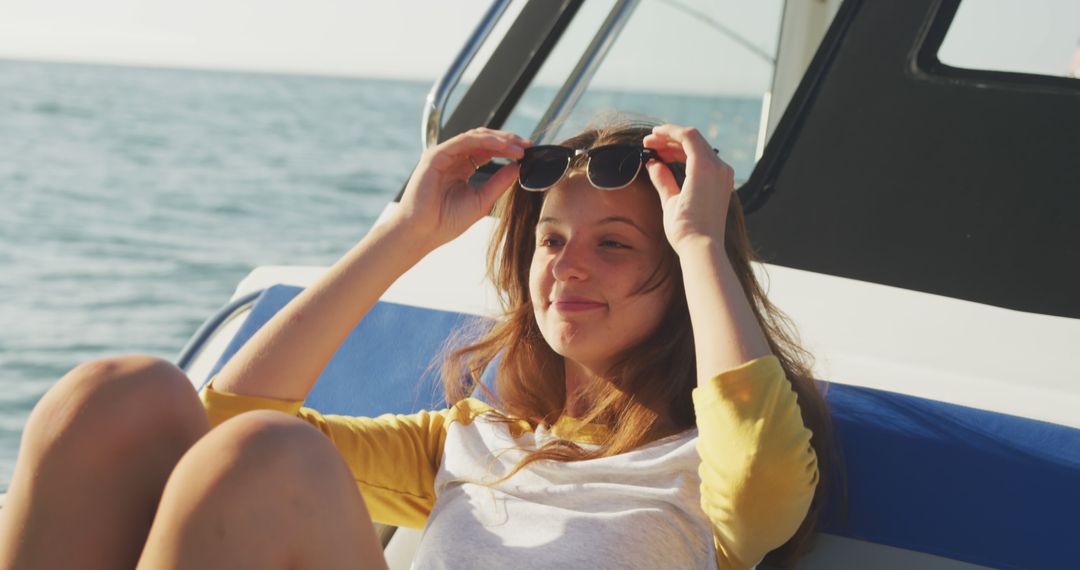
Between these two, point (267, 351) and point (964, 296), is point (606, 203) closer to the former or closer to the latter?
point (267, 351)

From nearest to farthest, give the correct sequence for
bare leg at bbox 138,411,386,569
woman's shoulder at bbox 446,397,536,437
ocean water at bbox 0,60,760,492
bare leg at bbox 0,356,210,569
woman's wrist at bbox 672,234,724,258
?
1. bare leg at bbox 138,411,386,569
2. bare leg at bbox 0,356,210,569
3. woman's wrist at bbox 672,234,724,258
4. woman's shoulder at bbox 446,397,536,437
5. ocean water at bbox 0,60,760,492

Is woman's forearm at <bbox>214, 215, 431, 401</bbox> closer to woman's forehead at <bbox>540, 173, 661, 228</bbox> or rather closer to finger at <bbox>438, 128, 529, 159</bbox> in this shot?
finger at <bbox>438, 128, 529, 159</bbox>

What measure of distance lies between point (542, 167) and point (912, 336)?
0.84 meters

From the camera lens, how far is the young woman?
1530mm

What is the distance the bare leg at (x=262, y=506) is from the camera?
4.76 feet

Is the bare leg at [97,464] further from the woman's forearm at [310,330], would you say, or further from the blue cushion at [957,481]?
the blue cushion at [957,481]

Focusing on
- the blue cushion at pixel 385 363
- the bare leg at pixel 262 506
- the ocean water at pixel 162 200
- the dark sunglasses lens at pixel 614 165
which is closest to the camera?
the bare leg at pixel 262 506

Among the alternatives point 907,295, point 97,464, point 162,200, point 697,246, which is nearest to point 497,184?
point 697,246

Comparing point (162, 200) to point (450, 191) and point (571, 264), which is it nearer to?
point (450, 191)

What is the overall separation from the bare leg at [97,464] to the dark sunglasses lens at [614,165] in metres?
0.70

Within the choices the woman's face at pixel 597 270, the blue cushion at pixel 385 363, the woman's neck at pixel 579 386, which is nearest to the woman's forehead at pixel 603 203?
the woman's face at pixel 597 270

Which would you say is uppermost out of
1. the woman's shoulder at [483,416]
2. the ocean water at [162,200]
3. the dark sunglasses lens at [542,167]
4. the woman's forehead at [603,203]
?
the dark sunglasses lens at [542,167]

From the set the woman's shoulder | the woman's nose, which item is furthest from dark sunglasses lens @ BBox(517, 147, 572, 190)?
the woman's shoulder

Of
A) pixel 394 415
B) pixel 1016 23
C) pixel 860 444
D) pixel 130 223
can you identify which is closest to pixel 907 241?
pixel 1016 23
